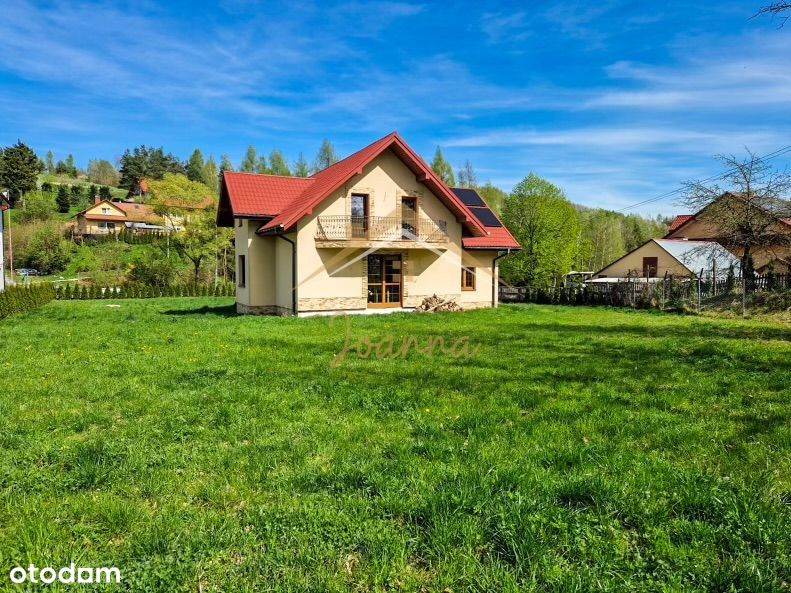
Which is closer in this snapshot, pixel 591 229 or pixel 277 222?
pixel 277 222

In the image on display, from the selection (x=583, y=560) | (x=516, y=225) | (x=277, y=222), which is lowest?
(x=583, y=560)

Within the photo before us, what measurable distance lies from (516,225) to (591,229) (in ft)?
109

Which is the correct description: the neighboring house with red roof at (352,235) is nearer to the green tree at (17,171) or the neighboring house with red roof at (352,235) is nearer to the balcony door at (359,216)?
the balcony door at (359,216)

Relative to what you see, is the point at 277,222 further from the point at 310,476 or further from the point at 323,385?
the point at 310,476

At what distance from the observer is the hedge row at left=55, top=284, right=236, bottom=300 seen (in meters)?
32.8

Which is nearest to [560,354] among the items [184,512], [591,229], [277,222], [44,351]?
[184,512]

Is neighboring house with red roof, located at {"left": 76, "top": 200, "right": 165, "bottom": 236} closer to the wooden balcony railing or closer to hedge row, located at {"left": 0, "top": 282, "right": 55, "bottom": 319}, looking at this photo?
hedge row, located at {"left": 0, "top": 282, "right": 55, "bottom": 319}

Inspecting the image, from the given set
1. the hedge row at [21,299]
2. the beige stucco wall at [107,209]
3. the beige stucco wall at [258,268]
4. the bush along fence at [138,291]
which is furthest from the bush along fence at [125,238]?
the beige stucco wall at [258,268]

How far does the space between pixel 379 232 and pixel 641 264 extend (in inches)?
917

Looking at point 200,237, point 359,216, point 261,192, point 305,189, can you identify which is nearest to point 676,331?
point 359,216

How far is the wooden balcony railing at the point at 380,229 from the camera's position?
18.3 meters

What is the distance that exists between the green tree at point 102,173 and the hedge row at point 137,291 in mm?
96773

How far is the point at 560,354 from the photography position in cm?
984

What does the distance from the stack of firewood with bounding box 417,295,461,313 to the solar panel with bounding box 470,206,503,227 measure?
17.7 feet
